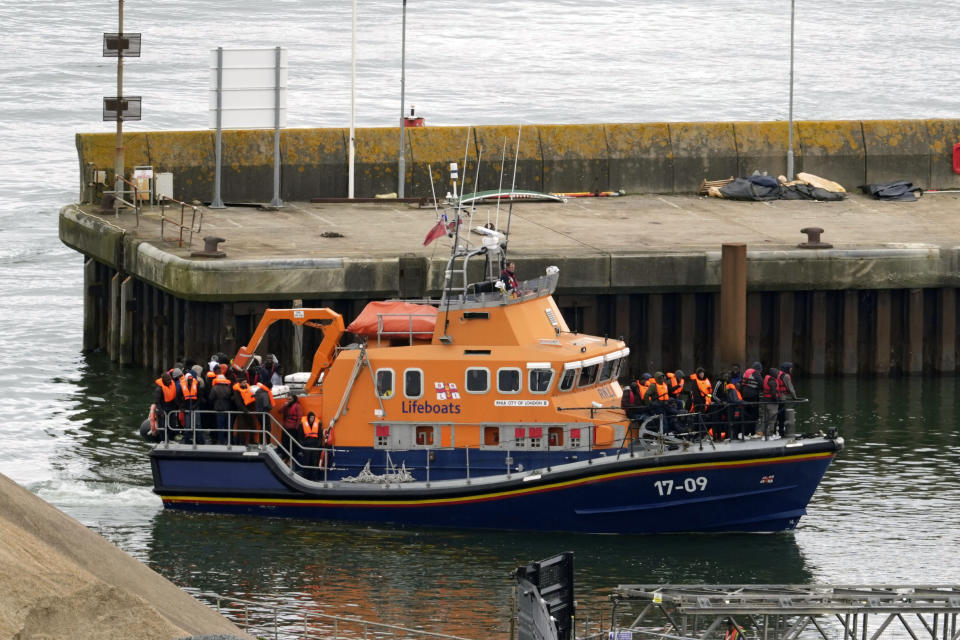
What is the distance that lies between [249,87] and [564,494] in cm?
1514

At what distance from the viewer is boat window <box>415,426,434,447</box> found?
83.7 ft

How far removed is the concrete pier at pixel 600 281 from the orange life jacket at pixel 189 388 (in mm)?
6060

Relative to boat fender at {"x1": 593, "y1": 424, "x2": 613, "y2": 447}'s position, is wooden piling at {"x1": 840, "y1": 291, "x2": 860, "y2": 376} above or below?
above

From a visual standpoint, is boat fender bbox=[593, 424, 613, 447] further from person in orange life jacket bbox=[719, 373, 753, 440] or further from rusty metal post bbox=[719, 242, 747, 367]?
rusty metal post bbox=[719, 242, 747, 367]

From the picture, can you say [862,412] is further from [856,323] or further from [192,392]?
[192,392]

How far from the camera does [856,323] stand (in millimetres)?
34781

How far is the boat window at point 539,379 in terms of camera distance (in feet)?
82.0

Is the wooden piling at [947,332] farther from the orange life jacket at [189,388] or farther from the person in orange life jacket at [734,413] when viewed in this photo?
the orange life jacket at [189,388]

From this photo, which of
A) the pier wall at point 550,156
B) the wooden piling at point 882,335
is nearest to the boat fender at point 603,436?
the wooden piling at point 882,335

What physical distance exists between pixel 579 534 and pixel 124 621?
414 inches

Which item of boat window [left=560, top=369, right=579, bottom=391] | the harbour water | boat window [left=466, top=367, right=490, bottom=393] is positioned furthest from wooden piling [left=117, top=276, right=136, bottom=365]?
boat window [left=560, top=369, right=579, bottom=391]

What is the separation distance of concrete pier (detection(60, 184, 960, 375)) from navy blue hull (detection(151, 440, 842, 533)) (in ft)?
21.4

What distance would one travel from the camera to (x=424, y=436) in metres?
25.5

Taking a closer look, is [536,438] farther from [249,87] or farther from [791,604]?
[249,87]
